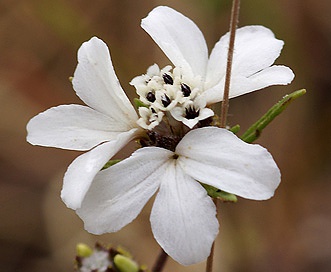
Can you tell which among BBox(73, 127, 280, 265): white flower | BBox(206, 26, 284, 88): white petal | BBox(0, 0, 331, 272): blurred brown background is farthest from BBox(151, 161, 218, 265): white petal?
BBox(0, 0, 331, 272): blurred brown background

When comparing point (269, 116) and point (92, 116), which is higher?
point (92, 116)

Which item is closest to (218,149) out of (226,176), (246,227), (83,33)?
(226,176)

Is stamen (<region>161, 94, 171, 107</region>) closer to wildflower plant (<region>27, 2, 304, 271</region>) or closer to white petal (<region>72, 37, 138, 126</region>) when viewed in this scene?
wildflower plant (<region>27, 2, 304, 271</region>)

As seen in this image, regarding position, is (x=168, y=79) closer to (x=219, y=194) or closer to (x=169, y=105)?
(x=169, y=105)

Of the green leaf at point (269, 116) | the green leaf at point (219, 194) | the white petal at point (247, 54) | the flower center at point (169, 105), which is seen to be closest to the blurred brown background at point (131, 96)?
the white petal at point (247, 54)

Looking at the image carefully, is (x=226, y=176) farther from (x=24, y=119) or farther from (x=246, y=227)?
(x=24, y=119)

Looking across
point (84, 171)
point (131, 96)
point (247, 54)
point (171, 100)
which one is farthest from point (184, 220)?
point (131, 96)

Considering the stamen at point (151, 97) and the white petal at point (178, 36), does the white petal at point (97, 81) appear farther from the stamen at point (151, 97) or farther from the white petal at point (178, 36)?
the white petal at point (178, 36)
